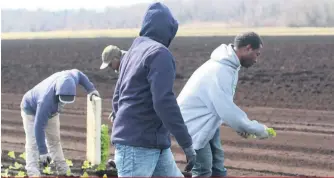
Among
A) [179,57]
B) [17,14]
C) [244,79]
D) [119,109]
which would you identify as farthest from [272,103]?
[17,14]

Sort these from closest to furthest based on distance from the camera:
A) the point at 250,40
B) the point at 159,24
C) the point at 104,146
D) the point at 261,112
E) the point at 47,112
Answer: the point at 159,24, the point at 250,40, the point at 47,112, the point at 104,146, the point at 261,112

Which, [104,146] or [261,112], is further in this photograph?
[261,112]

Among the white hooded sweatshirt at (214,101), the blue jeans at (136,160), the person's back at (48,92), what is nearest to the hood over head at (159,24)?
the blue jeans at (136,160)

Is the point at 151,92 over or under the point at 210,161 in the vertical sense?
over

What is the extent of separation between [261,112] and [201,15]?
448ft

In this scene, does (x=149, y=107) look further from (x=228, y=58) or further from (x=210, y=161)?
(x=210, y=161)

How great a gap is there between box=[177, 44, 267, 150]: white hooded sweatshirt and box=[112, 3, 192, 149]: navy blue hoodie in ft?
3.26

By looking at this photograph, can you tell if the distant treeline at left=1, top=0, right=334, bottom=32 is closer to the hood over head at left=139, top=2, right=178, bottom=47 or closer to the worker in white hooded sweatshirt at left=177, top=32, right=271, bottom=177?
the worker in white hooded sweatshirt at left=177, top=32, right=271, bottom=177

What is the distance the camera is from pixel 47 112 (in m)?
6.25

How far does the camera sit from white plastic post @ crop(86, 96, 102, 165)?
289 inches

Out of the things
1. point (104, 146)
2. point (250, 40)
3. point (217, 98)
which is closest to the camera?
point (217, 98)

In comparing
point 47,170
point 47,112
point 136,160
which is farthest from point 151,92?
point 47,170

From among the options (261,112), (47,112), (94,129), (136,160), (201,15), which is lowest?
(261,112)

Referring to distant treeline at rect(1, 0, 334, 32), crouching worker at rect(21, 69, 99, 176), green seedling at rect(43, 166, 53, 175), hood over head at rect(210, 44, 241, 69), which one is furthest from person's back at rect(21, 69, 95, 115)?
distant treeline at rect(1, 0, 334, 32)
